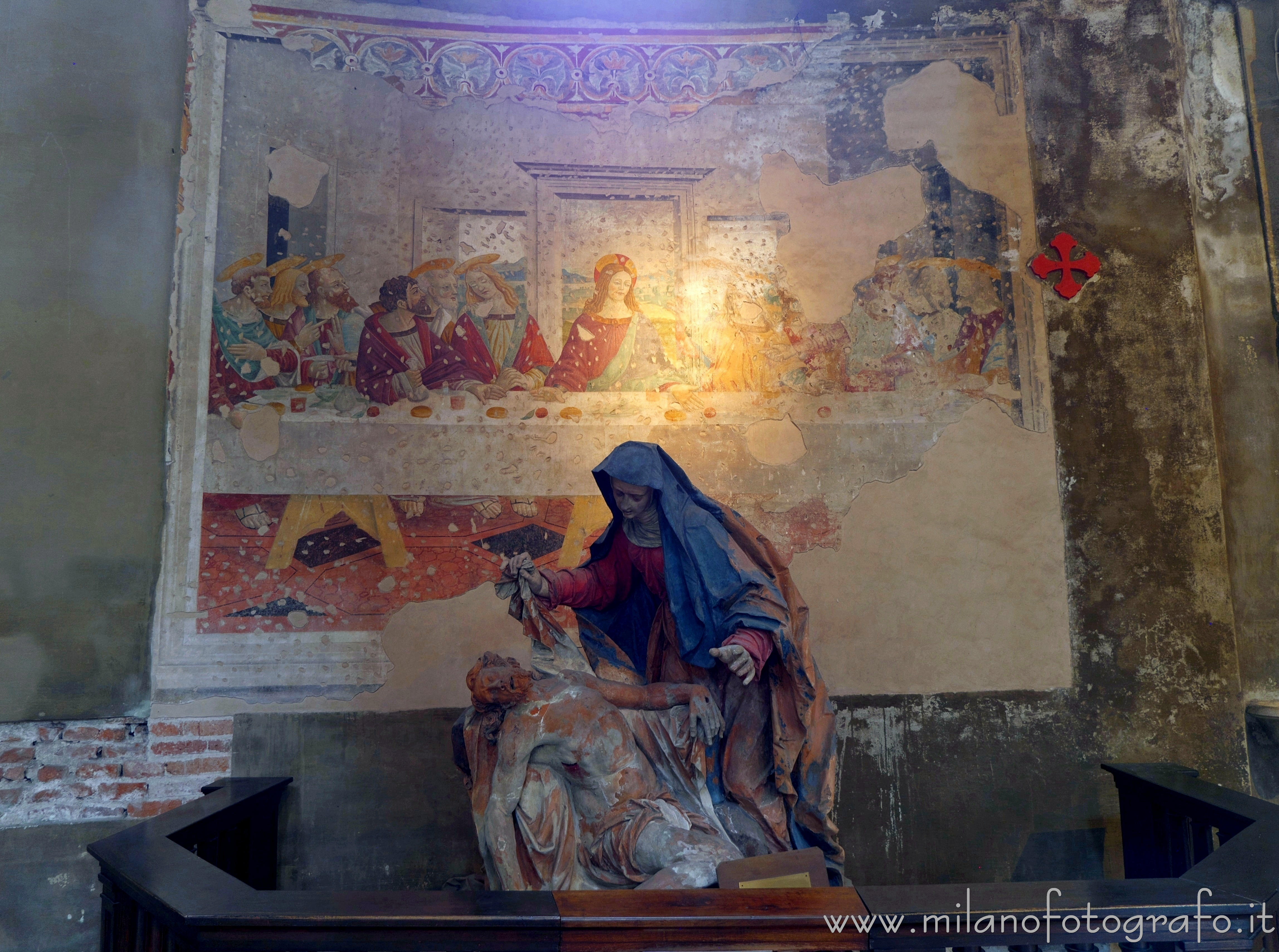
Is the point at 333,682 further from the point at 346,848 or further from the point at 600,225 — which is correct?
the point at 600,225

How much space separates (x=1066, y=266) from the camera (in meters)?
4.97

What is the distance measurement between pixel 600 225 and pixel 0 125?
306cm

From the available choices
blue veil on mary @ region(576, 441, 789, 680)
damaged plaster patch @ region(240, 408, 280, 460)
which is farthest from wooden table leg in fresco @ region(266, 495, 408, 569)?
blue veil on mary @ region(576, 441, 789, 680)

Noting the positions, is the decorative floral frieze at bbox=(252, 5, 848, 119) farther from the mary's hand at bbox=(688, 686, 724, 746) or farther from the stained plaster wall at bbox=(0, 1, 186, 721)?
the mary's hand at bbox=(688, 686, 724, 746)

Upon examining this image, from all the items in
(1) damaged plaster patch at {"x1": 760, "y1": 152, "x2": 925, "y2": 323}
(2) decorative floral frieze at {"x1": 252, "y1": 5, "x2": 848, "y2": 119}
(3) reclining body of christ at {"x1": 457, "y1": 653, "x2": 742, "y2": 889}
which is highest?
(2) decorative floral frieze at {"x1": 252, "y1": 5, "x2": 848, "y2": 119}

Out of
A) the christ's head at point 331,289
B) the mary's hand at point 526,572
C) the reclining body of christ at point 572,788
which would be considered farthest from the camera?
the christ's head at point 331,289

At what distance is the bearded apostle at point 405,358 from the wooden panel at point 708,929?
300 cm

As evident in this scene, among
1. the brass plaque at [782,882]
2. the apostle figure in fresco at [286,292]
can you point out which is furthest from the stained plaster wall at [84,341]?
the brass plaque at [782,882]

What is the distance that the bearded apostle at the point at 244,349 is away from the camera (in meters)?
4.60

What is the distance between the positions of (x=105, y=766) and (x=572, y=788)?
257cm

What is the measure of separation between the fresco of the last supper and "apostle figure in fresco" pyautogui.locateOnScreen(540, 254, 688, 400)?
2 centimetres

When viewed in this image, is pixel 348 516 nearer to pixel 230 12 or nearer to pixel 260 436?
pixel 260 436

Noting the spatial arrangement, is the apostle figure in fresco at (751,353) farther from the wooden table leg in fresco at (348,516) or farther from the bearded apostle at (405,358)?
the wooden table leg in fresco at (348,516)

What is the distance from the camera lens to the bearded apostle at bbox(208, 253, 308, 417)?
15.1 ft
